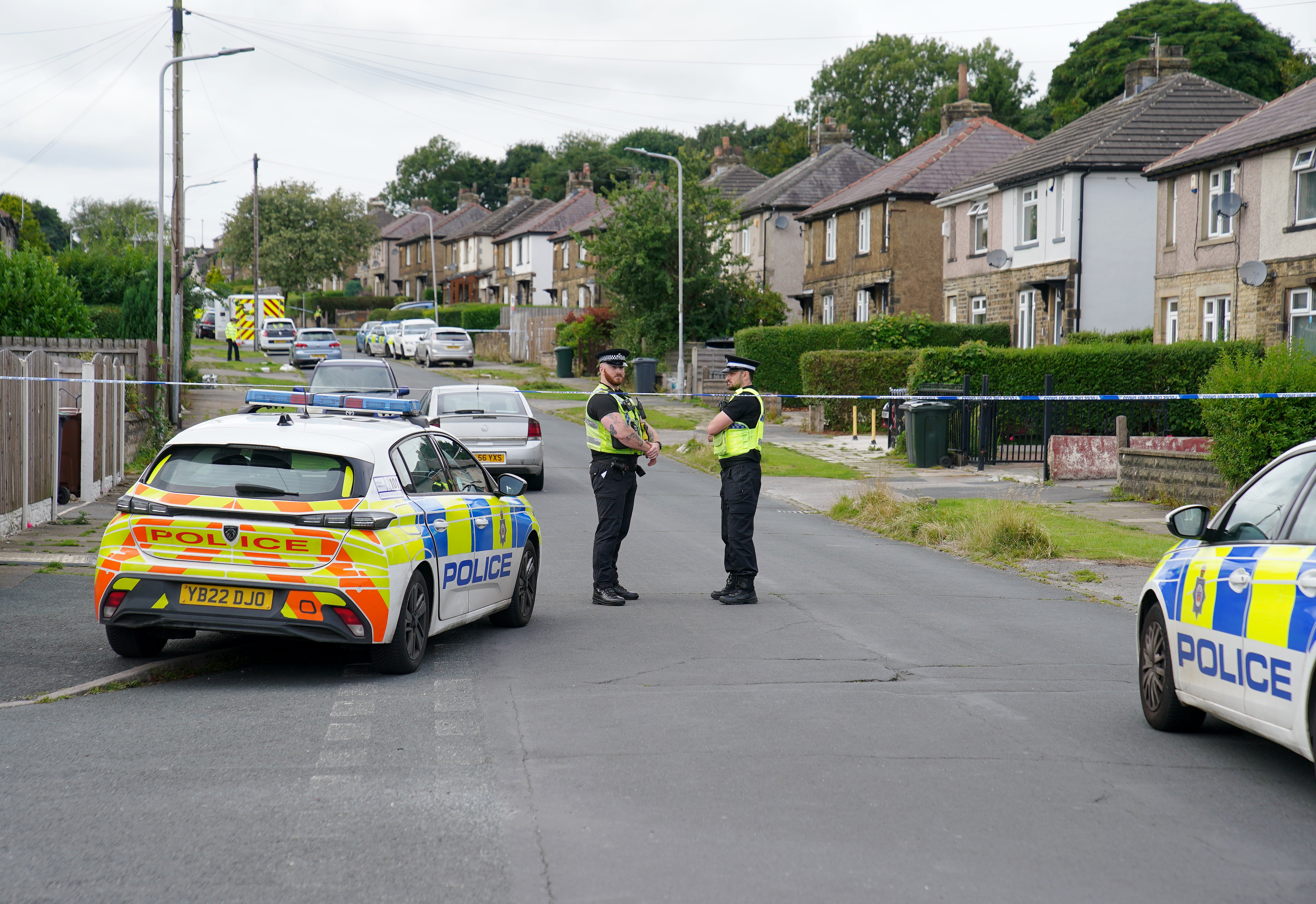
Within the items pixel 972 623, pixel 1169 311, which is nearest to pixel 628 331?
pixel 1169 311

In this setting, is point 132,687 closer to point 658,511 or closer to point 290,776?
point 290,776

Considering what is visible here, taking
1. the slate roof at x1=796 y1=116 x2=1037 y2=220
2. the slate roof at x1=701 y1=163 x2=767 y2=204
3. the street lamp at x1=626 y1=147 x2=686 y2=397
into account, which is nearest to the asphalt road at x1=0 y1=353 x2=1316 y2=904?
the street lamp at x1=626 y1=147 x2=686 y2=397

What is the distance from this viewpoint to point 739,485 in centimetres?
1066

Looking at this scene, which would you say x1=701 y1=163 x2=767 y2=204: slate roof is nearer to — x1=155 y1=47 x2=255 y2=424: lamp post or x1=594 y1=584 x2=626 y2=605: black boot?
x1=155 y1=47 x2=255 y2=424: lamp post

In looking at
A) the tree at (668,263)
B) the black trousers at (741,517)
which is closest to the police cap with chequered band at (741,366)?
the black trousers at (741,517)

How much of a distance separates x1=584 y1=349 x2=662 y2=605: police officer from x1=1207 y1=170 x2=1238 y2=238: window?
73.8 ft

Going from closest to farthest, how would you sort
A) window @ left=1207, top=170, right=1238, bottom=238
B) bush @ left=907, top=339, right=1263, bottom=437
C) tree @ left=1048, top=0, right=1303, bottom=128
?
bush @ left=907, top=339, right=1263, bottom=437
window @ left=1207, top=170, right=1238, bottom=238
tree @ left=1048, top=0, right=1303, bottom=128

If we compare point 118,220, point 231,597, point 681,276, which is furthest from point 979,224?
point 118,220

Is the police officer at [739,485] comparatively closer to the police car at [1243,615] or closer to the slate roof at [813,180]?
the police car at [1243,615]

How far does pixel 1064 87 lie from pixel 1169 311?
3618 centimetres

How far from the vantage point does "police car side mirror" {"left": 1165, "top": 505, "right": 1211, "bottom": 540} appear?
6277mm

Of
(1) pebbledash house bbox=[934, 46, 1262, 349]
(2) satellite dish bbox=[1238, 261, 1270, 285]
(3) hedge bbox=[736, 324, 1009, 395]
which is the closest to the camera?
(2) satellite dish bbox=[1238, 261, 1270, 285]

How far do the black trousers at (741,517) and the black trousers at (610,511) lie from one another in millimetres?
770

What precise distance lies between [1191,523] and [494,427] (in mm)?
14377
